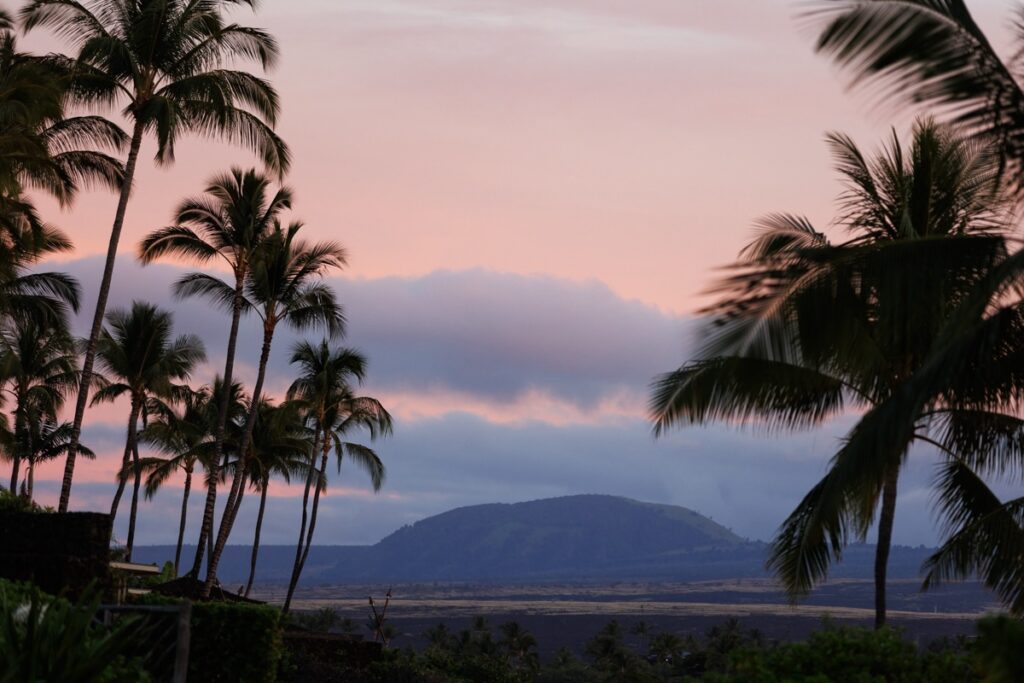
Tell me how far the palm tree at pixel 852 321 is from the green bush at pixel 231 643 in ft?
34.0

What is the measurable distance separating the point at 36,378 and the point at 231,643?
37.2 meters

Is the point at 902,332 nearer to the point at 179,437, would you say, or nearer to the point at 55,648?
the point at 55,648

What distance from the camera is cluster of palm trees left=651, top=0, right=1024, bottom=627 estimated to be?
11.0 metres

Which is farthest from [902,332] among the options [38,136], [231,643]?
[38,136]

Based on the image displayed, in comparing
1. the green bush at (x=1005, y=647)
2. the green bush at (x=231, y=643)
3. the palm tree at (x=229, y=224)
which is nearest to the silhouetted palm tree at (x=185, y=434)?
the palm tree at (x=229, y=224)

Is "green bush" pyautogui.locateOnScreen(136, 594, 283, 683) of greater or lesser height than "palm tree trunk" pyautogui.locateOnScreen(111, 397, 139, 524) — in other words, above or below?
below

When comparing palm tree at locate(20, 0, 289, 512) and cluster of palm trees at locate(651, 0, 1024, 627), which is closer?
cluster of palm trees at locate(651, 0, 1024, 627)

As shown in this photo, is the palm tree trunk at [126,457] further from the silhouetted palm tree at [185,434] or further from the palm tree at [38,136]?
the palm tree at [38,136]

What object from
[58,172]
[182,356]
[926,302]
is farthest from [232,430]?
[926,302]

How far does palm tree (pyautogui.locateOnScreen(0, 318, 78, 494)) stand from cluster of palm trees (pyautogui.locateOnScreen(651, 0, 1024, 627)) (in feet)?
137

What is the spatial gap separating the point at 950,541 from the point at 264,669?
478 inches

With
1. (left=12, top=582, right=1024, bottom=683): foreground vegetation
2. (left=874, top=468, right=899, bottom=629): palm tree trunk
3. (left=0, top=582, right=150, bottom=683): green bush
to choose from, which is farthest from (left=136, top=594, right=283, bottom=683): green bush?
(left=874, top=468, right=899, bottom=629): palm tree trunk

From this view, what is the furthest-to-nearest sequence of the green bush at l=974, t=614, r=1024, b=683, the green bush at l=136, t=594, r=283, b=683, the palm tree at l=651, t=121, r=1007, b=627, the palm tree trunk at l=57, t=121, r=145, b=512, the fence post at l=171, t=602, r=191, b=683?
1. the palm tree trunk at l=57, t=121, r=145, b=512
2. the green bush at l=136, t=594, r=283, b=683
3. the fence post at l=171, t=602, r=191, b=683
4. the palm tree at l=651, t=121, r=1007, b=627
5. the green bush at l=974, t=614, r=1024, b=683

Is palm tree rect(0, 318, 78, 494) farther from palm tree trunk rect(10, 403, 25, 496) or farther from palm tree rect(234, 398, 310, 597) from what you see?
palm tree rect(234, 398, 310, 597)
